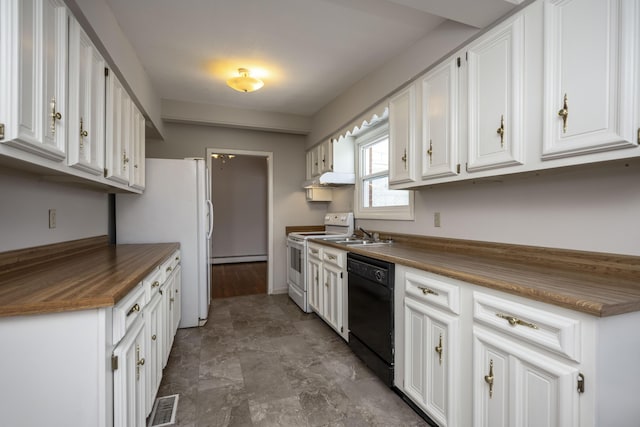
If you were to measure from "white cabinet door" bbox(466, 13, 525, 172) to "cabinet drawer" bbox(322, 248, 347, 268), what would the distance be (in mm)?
1291

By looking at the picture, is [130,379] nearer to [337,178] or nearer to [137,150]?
[137,150]

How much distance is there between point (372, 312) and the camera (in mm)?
2207

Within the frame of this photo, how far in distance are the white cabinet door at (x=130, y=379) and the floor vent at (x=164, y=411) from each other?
0.94 feet

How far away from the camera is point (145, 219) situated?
3100 millimetres

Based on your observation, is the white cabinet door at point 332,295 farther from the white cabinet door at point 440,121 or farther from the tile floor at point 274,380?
the white cabinet door at point 440,121

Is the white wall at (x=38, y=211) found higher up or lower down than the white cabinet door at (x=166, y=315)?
higher up

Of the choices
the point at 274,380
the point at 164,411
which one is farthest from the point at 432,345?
the point at 164,411

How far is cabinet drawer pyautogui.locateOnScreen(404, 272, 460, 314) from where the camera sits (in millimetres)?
1517

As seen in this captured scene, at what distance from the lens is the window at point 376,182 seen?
10.2ft

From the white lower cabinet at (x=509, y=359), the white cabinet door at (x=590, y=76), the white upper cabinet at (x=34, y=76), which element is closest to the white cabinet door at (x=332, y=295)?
the white lower cabinet at (x=509, y=359)

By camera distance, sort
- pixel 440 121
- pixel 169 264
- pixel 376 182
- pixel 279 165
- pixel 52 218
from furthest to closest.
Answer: pixel 279 165 → pixel 376 182 → pixel 169 264 → pixel 440 121 → pixel 52 218

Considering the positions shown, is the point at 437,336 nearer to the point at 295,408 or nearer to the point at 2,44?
the point at 295,408

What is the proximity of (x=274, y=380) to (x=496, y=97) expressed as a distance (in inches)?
90.7

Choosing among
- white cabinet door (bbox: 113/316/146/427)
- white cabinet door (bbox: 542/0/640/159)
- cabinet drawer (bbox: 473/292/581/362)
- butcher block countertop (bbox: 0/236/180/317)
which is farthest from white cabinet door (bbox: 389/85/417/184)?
white cabinet door (bbox: 113/316/146/427)
